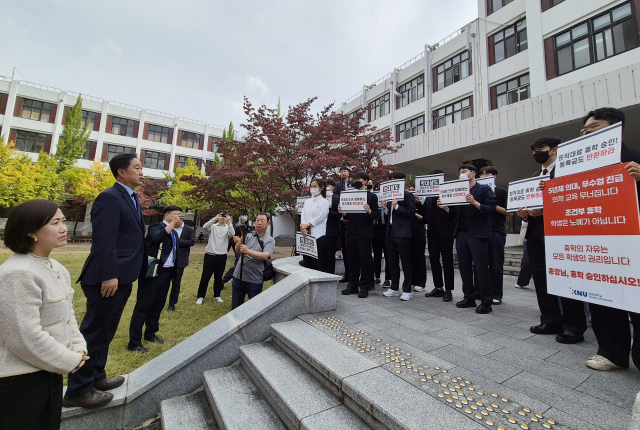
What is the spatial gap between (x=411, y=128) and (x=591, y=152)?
68.1 feet

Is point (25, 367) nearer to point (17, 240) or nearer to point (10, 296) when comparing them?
point (10, 296)

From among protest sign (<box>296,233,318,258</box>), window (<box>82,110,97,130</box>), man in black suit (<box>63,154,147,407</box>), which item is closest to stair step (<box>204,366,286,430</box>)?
man in black suit (<box>63,154,147,407</box>)

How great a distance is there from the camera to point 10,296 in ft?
4.88

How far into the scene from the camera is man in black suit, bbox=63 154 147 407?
2498 millimetres

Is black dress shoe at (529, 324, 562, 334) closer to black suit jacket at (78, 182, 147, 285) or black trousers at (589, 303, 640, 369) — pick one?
black trousers at (589, 303, 640, 369)

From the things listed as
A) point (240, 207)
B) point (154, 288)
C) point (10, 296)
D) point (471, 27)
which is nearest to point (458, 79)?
point (471, 27)

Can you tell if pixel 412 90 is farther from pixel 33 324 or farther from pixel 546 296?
pixel 33 324

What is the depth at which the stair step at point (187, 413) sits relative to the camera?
2559 millimetres

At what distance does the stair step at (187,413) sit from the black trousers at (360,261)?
295 centimetres

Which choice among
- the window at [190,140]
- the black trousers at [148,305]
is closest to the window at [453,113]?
the black trousers at [148,305]

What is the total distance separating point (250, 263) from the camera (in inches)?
197

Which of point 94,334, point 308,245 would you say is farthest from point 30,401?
point 308,245

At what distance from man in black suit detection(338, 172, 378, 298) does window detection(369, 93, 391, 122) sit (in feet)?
67.6

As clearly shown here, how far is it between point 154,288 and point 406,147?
13.0m
